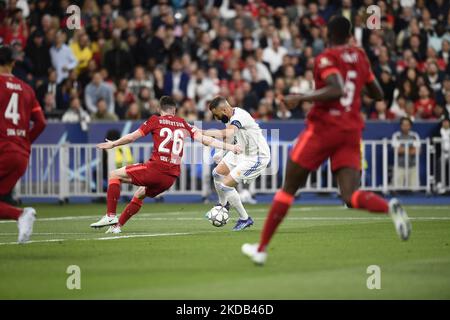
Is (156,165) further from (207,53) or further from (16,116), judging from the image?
(207,53)

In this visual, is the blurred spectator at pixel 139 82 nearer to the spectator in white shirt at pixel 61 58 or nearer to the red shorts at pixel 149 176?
the spectator in white shirt at pixel 61 58

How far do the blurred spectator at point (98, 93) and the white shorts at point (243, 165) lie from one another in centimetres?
1001

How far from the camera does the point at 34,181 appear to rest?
87.0 ft

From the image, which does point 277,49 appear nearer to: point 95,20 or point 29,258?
point 95,20

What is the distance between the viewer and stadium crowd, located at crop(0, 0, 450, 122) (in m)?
27.9

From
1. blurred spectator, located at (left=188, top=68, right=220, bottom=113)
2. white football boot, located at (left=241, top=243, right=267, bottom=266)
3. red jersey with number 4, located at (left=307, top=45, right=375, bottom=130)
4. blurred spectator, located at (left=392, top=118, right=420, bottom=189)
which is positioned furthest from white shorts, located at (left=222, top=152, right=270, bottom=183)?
blurred spectator, located at (left=188, top=68, right=220, bottom=113)

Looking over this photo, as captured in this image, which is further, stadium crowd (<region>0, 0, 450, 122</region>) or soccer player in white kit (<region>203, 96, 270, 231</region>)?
stadium crowd (<region>0, 0, 450, 122</region>)

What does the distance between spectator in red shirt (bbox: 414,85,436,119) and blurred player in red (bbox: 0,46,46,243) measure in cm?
1634

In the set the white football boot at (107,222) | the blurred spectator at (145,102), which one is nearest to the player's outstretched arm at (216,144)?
the white football boot at (107,222)

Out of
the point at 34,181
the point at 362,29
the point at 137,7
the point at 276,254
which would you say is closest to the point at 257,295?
the point at 276,254

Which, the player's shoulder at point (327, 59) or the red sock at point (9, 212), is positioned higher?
the player's shoulder at point (327, 59)

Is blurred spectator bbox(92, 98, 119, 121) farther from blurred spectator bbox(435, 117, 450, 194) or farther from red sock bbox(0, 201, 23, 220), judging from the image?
red sock bbox(0, 201, 23, 220)

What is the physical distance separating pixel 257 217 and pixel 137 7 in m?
11.7

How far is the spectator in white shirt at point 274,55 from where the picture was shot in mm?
29484
